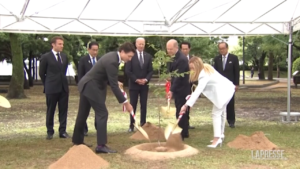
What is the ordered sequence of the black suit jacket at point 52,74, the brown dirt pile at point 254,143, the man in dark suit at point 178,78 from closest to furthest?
the brown dirt pile at point 254,143 < the man in dark suit at point 178,78 < the black suit jacket at point 52,74

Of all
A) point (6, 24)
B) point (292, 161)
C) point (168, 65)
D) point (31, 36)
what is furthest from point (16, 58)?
point (292, 161)

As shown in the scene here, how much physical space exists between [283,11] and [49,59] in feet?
19.1

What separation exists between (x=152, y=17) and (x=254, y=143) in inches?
162

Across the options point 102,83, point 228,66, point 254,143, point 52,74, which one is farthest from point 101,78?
point 228,66

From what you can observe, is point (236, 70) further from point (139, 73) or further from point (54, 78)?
point (54, 78)

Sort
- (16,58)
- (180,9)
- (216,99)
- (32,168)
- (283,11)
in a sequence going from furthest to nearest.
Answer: (16,58)
(283,11)
(180,9)
(216,99)
(32,168)

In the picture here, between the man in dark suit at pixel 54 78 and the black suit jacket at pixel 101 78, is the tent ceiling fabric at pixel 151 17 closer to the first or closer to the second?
the man in dark suit at pixel 54 78

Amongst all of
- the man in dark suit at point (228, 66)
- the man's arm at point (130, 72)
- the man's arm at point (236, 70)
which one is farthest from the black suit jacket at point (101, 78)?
the man's arm at point (236, 70)

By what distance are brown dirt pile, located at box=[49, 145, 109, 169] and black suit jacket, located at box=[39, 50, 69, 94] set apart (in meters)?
2.14

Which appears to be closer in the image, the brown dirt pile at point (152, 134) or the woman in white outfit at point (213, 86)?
the woman in white outfit at point (213, 86)

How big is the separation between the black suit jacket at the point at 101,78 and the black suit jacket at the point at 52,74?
1.40 meters

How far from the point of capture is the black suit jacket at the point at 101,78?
5.44 meters

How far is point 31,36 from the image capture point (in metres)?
21.7

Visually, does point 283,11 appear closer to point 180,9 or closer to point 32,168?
point 180,9
